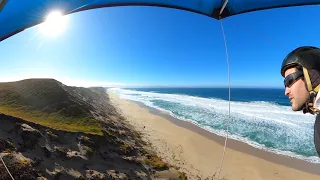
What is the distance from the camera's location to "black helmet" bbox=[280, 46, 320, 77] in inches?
73.0

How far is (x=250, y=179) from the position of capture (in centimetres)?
1073

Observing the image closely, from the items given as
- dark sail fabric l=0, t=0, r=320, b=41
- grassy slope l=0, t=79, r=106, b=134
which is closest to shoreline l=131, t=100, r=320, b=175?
grassy slope l=0, t=79, r=106, b=134

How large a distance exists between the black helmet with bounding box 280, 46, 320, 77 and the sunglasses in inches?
3.6

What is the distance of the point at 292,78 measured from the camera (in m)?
1.99

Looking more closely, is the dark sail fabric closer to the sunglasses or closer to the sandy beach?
the sunglasses

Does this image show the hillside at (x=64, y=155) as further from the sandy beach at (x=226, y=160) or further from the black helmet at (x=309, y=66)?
the black helmet at (x=309, y=66)

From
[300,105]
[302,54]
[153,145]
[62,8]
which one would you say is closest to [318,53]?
[302,54]

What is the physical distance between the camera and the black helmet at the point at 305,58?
1854mm

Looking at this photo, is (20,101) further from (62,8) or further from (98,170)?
(62,8)

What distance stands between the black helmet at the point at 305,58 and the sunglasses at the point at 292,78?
3.6 inches

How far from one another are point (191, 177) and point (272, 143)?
9.76 m

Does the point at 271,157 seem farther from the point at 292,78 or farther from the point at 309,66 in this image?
the point at 309,66

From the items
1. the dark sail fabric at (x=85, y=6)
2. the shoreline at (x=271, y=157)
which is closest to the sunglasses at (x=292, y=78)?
the dark sail fabric at (x=85, y=6)

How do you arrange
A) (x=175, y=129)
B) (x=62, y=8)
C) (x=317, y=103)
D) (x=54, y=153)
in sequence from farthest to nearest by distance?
(x=175, y=129), (x=54, y=153), (x=62, y=8), (x=317, y=103)
